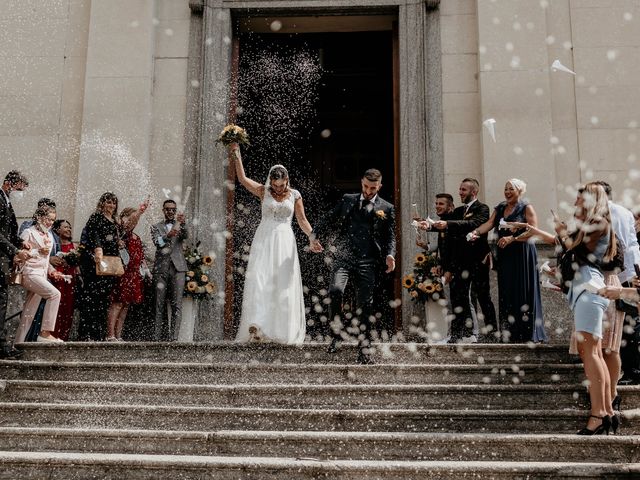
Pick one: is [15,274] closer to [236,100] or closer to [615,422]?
[236,100]

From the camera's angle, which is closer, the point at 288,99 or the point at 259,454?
the point at 259,454

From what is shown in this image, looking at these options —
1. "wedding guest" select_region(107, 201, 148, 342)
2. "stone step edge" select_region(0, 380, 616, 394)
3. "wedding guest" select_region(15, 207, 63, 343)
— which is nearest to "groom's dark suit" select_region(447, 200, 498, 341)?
"stone step edge" select_region(0, 380, 616, 394)

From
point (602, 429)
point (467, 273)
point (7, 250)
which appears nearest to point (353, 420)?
point (602, 429)

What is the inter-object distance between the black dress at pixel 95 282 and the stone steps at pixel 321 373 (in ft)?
5.82

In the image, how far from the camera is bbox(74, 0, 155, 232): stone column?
35.1 feet

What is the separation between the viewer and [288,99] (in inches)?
605

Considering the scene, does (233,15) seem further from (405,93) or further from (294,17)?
(405,93)

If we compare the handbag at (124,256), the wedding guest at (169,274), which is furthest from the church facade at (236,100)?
the handbag at (124,256)

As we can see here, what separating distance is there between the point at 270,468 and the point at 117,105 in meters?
7.56

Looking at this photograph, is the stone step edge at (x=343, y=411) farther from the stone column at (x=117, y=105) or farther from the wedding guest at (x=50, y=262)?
the stone column at (x=117, y=105)

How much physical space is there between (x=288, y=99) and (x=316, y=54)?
3.60 ft

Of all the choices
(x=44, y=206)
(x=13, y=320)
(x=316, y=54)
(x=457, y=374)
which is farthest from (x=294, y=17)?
(x=457, y=374)

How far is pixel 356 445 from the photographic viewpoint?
5348 mm

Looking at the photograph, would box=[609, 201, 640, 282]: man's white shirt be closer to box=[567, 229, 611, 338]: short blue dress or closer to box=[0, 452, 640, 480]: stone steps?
box=[567, 229, 611, 338]: short blue dress
